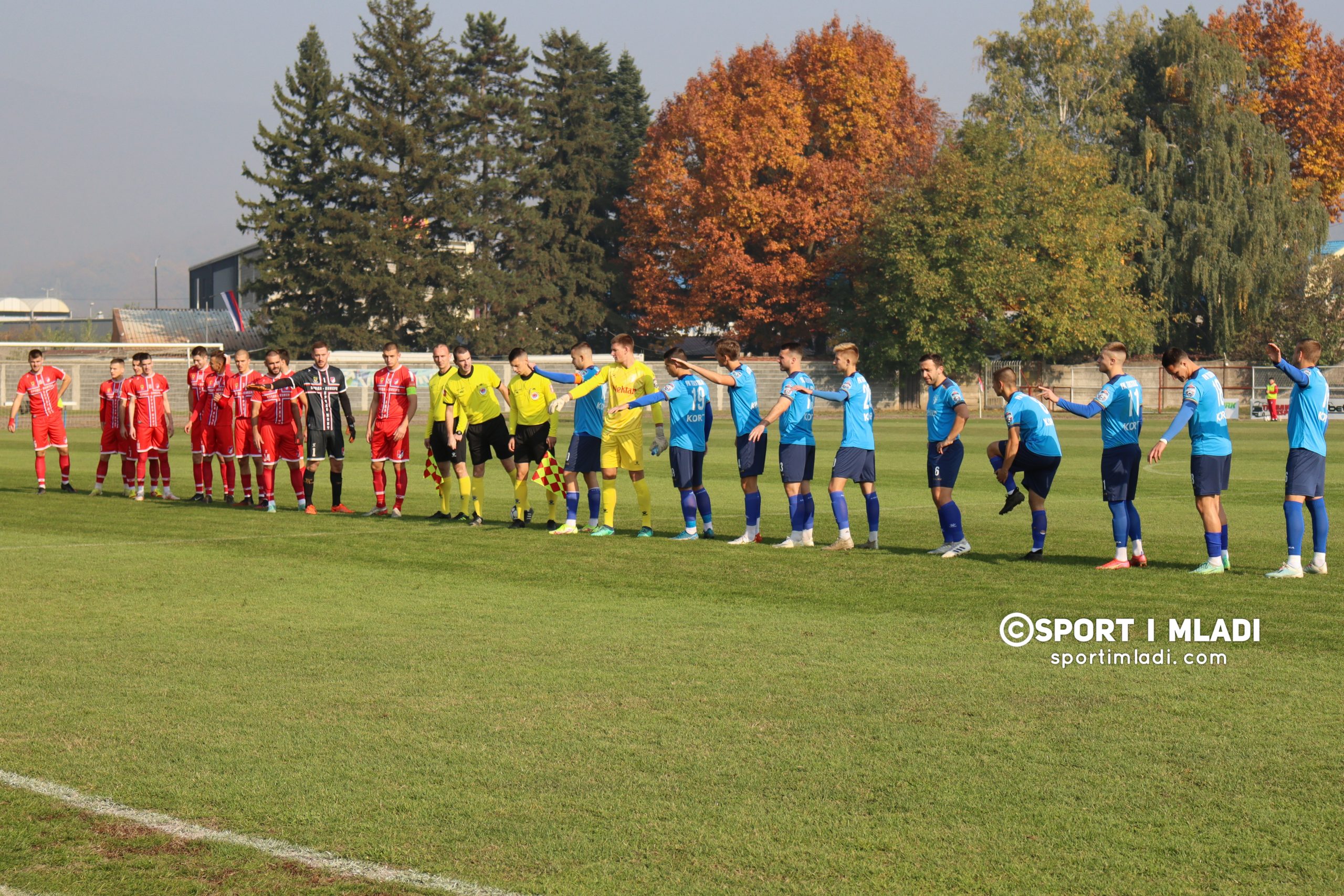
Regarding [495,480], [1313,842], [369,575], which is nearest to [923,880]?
[1313,842]

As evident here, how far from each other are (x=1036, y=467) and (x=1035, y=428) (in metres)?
0.39

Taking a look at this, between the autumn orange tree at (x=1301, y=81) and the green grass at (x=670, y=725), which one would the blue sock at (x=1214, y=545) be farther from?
the autumn orange tree at (x=1301, y=81)

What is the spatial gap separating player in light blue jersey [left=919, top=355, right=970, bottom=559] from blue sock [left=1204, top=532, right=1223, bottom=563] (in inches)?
87.0

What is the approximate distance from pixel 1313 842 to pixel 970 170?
51.0 metres

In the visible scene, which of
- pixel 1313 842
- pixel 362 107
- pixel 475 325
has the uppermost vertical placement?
pixel 362 107

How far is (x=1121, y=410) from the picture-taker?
36.8ft

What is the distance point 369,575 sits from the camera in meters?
11.5

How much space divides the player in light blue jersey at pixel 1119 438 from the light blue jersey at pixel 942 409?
92 cm

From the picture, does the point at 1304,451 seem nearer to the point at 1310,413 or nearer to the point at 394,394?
the point at 1310,413

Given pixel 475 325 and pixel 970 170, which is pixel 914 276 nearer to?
pixel 970 170

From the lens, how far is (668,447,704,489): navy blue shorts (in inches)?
536

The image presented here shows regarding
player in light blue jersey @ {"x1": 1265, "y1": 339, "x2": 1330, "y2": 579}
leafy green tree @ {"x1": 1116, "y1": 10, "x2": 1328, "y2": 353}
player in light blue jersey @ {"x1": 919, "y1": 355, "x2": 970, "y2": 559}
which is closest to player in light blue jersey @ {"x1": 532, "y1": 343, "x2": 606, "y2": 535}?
player in light blue jersey @ {"x1": 919, "y1": 355, "x2": 970, "y2": 559}

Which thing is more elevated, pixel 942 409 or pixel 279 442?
pixel 942 409

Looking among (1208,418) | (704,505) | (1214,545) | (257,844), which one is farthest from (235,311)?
(257,844)
